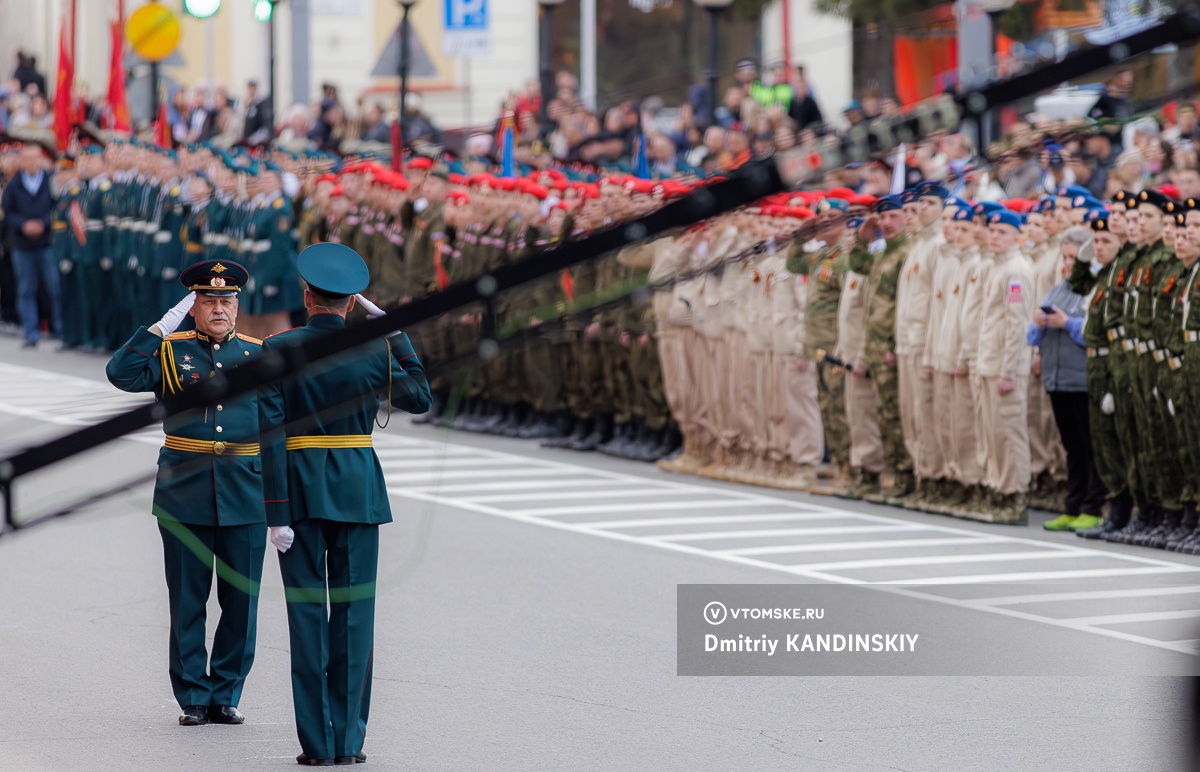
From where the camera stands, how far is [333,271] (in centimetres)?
795

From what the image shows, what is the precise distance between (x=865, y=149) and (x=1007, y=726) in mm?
4706

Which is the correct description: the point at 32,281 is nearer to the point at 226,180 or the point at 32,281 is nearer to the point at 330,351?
the point at 226,180

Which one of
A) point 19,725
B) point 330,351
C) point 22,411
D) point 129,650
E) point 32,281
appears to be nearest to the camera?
point 330,351

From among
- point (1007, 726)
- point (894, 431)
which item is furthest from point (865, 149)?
point (894, 431)

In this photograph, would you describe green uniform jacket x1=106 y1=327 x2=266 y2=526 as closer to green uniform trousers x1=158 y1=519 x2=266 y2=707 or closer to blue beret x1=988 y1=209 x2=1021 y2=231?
green uniform trousers x1=158 y1=519 x2=266 y2=707

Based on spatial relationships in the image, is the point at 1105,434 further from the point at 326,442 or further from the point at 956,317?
the point at 326,442

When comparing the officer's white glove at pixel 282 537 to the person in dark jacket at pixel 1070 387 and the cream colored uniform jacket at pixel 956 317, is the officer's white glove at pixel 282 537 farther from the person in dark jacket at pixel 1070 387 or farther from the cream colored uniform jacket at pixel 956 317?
the cream colored uniform jacket at pixel 956 317

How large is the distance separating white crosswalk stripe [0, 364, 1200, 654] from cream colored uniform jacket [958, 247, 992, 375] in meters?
1.14

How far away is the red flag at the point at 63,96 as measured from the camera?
2930 cm

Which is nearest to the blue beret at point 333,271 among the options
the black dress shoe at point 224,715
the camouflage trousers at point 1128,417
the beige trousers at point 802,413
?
the black dress shoe at point 224,715

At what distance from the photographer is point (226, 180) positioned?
22.7m

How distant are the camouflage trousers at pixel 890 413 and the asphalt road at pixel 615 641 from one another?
0.50 m
